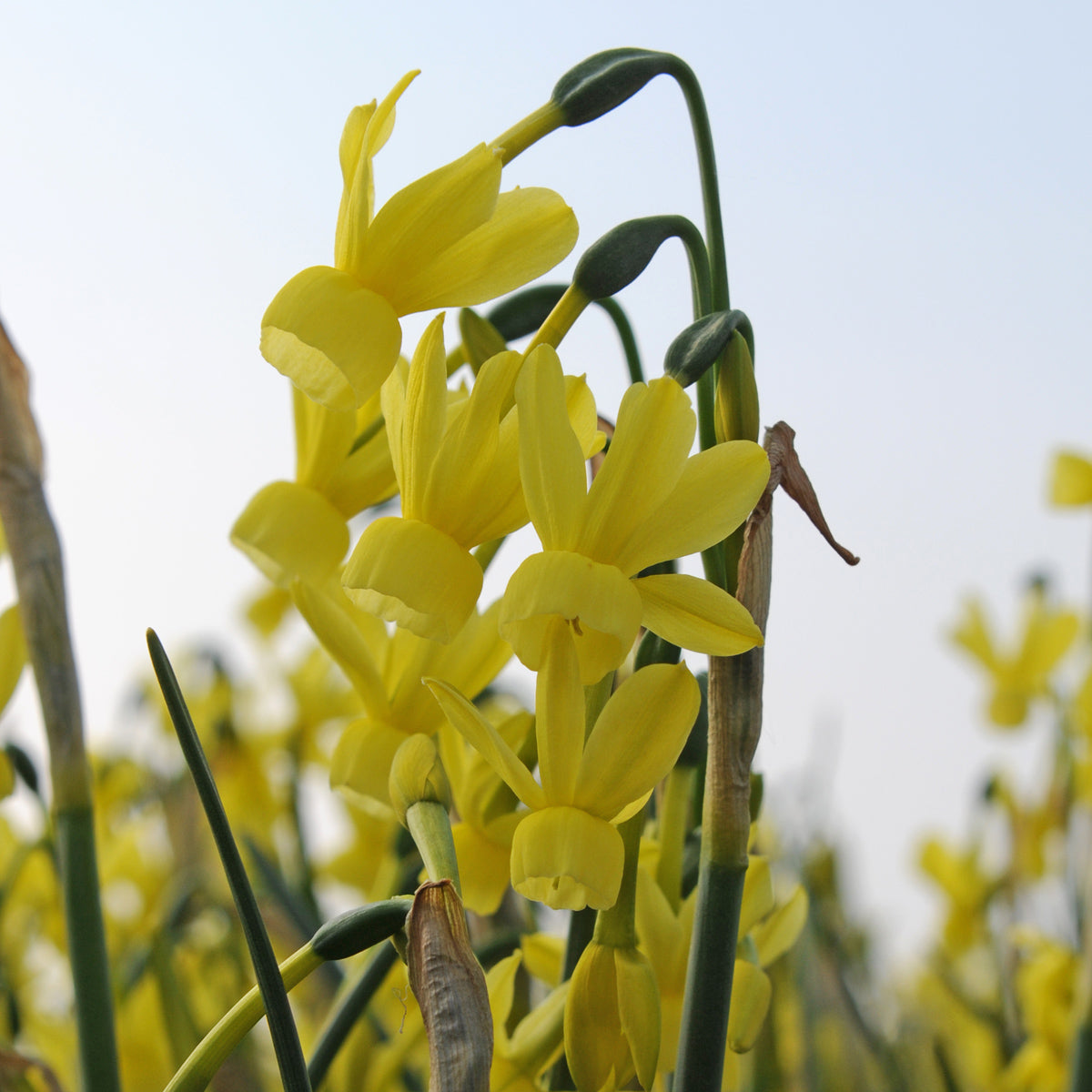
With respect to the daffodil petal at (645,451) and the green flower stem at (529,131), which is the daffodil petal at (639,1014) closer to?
the daffodil petal at (645,451)

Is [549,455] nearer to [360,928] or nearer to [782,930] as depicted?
[360,928]

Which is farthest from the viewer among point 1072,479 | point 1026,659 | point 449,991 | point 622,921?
point 1026,659

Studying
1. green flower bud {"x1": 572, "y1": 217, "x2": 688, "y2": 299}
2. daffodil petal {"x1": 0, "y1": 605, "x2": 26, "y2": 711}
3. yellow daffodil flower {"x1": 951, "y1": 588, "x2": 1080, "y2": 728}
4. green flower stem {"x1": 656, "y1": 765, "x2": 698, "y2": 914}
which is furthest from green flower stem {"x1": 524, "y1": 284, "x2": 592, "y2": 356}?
yellow daffodil flower {"x1": 951, "y1": 588, "x2": 1080, "y2": 728}

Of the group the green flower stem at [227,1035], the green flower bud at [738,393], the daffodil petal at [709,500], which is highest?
the green flower bud at [738,393]

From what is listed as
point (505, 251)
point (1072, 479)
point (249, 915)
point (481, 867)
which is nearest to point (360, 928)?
point (249, 915)

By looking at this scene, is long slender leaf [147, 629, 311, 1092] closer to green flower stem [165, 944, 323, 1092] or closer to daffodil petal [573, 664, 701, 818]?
green flower stem [165, 944, 323, 1092]

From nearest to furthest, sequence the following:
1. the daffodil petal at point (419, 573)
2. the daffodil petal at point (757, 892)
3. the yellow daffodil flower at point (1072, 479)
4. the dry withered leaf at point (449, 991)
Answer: the dry withered leaf at point (449, 991)
the daffodil petal at point (419, 573)
the daffodil petal at point (757, 892)
the yellow daffodil flower at point (1072, 479)

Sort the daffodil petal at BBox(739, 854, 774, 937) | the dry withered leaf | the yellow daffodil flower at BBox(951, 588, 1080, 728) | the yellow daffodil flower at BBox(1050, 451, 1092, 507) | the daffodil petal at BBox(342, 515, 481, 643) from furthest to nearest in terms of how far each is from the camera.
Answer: the yellow daffodil flower at BBox(951, 588, 1080, 728), the yellow daffodil flower at BBox(1050, 451, 1092, 507), the daffodil petal at BBox(739, 854, 774, 937), the daffodil petal at BBox(342, 515, 481, 643), the dry withered leaf

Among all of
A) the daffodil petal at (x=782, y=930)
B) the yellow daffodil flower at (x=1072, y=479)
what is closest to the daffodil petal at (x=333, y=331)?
the daffodil petal at (x=782, y=930)
